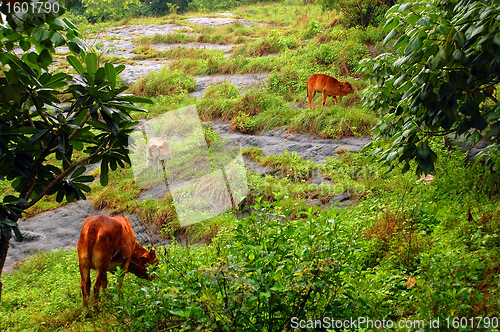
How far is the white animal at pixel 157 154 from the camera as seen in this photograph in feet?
29.4

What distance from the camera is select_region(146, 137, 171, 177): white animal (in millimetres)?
8953

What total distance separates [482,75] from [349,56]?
11.0 m

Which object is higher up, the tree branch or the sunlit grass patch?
the tree branch

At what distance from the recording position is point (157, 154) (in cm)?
898

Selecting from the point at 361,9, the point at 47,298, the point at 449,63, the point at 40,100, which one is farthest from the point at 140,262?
the point at 361,9

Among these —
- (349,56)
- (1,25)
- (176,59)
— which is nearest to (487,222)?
(1,25)

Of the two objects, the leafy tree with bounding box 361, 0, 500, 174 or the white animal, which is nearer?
the leafy tree with bounding box 361, 0, 500, 174

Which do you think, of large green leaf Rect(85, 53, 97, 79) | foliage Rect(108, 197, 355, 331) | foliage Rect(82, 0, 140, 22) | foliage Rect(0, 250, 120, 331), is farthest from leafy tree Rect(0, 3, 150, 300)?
foliage Rect(82, 0, 140, 22)

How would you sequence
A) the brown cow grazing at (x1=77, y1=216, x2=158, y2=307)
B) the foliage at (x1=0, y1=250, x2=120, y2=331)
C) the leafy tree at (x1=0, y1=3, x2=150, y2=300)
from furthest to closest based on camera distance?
the brown cow grazing at (x1=77, y1=216, x2=158, y2=307) < the foliage at (x1=0, y1=250, x2=120, y2=331) < the leafy tree at (x1=0, y1=3, x2=150, y2=300)

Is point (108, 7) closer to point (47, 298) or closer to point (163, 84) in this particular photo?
point (163, 84)

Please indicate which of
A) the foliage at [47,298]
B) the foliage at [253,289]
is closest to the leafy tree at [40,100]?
the foliage at [253,289]

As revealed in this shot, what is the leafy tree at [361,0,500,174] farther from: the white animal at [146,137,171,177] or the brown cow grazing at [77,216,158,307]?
the white animal at [146,137,171,177]

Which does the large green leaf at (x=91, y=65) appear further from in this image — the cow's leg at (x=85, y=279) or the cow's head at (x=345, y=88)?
the cow's head at (x=345, y=88)

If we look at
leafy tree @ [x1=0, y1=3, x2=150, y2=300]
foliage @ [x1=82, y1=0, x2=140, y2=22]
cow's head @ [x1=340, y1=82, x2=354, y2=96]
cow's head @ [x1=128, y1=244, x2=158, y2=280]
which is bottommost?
cow's head @ [x1=128, y1=244, x2=158, y2=280]
